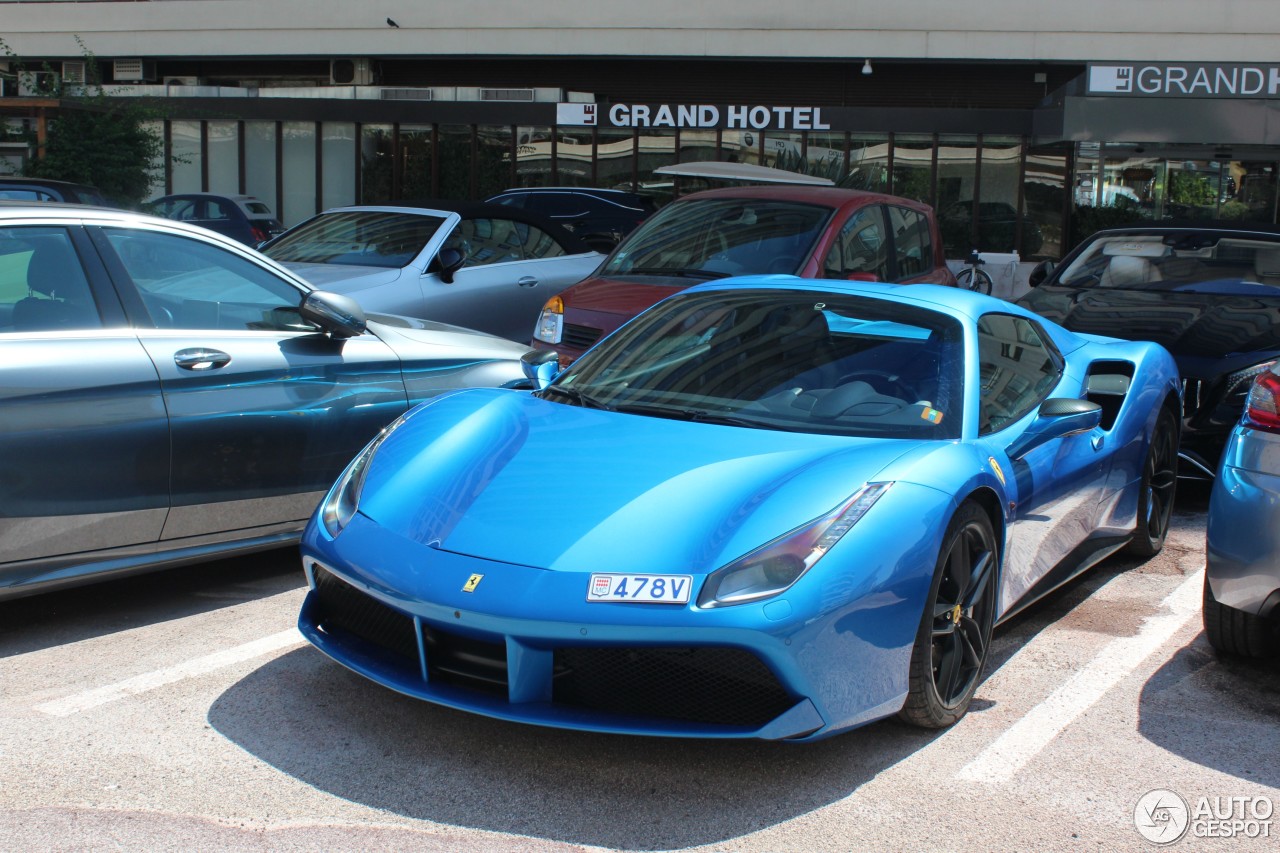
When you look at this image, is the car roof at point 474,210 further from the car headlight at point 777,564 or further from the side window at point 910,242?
the car headlight at point 777,564

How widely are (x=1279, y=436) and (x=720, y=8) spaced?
27325 mm

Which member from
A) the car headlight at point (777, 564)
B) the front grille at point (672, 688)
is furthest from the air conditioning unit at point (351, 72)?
the front grille at point (672, 688)

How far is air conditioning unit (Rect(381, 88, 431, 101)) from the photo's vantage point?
2951 cm

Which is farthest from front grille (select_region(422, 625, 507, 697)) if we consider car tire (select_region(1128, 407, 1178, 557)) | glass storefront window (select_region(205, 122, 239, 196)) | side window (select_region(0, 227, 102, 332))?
glass storefront window (select_region(205, 122, 239, 196))

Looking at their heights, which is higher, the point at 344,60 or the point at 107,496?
the point at 344,60

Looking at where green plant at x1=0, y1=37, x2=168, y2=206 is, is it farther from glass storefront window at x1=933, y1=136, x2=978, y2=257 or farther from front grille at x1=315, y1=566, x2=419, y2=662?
front grille at x1=315, y1=566, x2=419, y2=662

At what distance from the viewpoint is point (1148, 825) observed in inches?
134

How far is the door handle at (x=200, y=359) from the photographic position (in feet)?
16.1

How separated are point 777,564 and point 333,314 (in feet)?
8.58

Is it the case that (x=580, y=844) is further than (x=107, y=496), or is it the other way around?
(x=107, y=496)

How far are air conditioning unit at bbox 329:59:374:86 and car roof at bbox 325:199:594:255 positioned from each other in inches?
928

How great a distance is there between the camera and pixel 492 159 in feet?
97.7

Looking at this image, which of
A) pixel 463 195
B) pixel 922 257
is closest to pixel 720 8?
pixel 463 195

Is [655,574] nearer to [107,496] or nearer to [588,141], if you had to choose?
[107,496]
